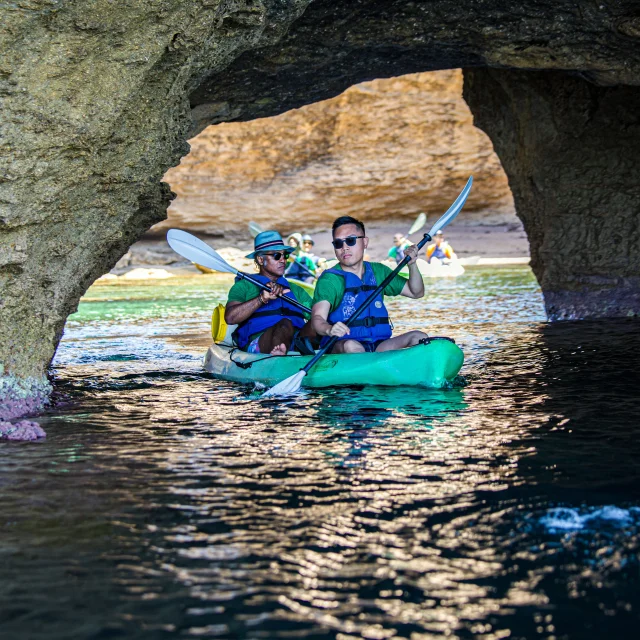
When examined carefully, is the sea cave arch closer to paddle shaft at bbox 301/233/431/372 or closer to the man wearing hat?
the man wearing hat

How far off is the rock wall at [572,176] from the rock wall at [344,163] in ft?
53.0

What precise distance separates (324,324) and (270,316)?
2.95ft

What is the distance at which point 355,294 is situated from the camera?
5.30 m

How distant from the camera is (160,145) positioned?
184 inches

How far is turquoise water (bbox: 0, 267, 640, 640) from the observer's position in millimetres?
2084

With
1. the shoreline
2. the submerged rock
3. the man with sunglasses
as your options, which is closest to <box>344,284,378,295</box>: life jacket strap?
the man with sunglasses

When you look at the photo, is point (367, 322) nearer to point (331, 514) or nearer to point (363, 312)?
point (363, 312)

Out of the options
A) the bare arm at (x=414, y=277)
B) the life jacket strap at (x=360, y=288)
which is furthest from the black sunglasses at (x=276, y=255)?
the bare arm at (x=414, y=277)

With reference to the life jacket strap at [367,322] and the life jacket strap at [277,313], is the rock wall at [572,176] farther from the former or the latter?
the life jacket strap at [367,322]

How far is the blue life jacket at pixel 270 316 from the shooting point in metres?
5.89

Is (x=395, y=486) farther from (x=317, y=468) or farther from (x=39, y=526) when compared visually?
(x=39, y=526)

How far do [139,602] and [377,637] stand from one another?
0.60m

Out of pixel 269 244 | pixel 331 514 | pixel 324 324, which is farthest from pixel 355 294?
pixel 331 514

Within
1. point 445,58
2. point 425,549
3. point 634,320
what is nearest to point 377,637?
point 425,549
